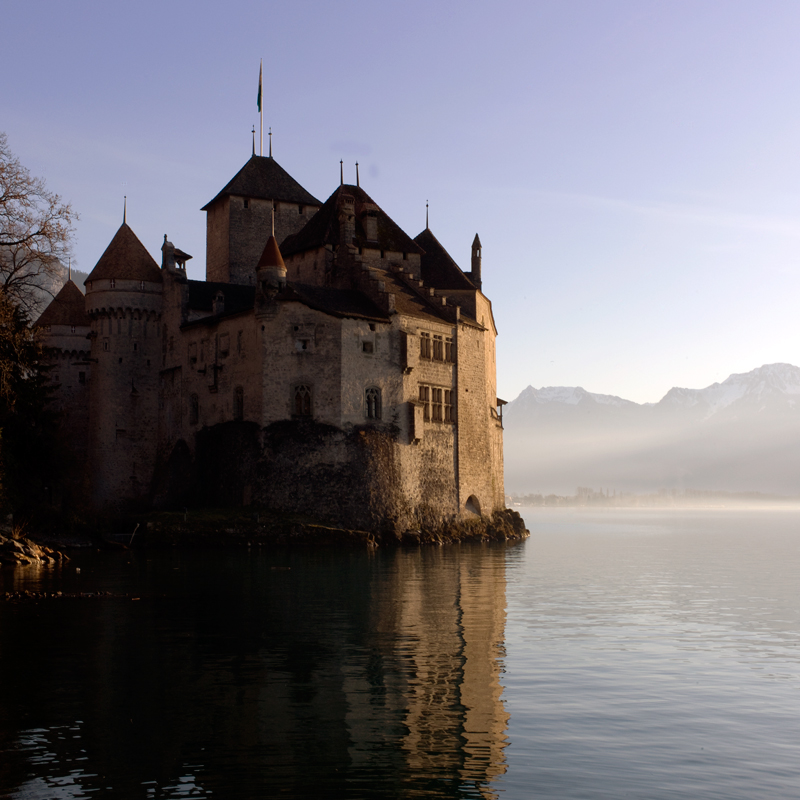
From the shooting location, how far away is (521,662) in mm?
22578

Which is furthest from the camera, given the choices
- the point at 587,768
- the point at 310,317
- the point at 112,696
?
the point at 310,317

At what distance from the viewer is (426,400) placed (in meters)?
68.4

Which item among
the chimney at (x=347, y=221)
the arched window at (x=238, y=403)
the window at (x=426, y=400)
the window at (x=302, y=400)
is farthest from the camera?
the chimney at (x=347, y=221)

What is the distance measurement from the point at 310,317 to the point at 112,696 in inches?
1861

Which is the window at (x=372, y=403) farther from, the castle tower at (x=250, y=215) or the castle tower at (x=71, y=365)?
the castle tower at (x=71, y=365)

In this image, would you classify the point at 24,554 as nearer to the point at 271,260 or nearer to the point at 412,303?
the point at 271,260

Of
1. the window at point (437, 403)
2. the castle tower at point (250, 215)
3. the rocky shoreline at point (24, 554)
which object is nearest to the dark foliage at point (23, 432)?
the rocky shoreline at point (24, 554)

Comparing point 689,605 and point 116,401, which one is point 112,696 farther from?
point 116,401

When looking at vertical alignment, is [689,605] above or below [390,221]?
below

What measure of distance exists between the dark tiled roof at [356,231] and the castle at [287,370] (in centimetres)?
18

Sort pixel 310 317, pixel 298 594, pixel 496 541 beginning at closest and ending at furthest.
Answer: pixel 298 594, pixel 310 317, pixel 496 541

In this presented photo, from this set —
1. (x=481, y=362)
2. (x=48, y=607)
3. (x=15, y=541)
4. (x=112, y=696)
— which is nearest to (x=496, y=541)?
(x=481, y=362)

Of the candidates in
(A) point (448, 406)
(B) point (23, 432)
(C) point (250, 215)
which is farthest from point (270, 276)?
(C) point (250, 215)

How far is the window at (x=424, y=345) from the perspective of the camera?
68.2 metres
